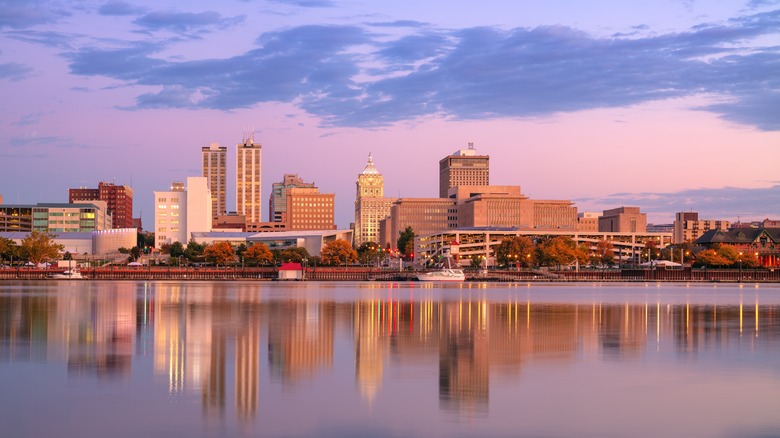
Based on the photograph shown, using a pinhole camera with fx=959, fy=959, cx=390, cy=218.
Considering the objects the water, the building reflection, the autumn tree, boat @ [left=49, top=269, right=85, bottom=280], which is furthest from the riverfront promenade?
the water

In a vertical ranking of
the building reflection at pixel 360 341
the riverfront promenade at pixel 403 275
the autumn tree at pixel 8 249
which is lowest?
the riverfront promenade at pixel 403 275

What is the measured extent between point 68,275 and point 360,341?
141m

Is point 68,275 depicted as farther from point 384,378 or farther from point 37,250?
point 384,378

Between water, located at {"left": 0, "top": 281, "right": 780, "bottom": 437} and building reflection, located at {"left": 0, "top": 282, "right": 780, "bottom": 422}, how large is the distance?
98 mm

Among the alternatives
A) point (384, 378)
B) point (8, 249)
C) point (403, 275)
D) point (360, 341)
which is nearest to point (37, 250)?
point (8, 249)

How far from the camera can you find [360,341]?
128 feet

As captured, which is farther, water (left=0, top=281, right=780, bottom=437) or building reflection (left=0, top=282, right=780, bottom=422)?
building reflection (left=0, top=282, right=780, bottom=422)

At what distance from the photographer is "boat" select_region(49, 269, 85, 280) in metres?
167

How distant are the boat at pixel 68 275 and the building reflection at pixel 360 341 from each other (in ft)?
352

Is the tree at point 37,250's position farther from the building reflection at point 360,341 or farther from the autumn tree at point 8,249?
the building reflection at point 360,341

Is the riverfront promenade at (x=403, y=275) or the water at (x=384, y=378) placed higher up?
the water at (x=384, y=378)

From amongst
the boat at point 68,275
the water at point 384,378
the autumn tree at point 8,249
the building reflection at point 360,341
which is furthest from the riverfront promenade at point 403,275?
the water at point 384,378

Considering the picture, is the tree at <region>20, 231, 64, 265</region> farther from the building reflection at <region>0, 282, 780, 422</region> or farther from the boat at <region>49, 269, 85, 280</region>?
the building reflection at <region>0, 282, 780, 422</region>

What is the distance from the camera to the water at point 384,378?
822 inches
